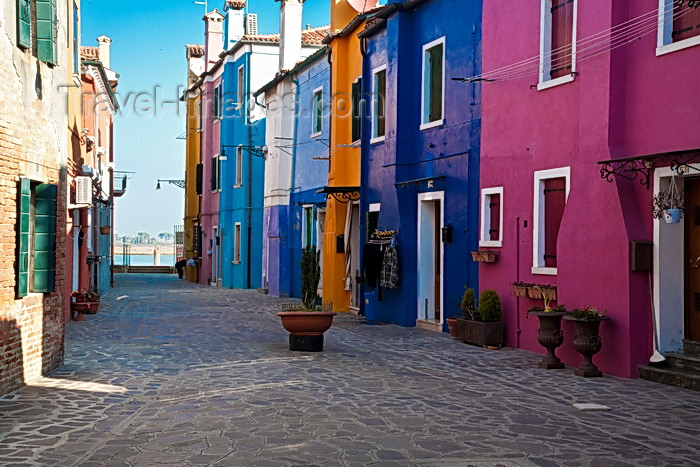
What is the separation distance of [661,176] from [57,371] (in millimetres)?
8116

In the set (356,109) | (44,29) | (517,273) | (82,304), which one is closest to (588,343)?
(517,273)

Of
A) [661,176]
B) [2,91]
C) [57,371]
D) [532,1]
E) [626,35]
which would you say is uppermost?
[532,1]

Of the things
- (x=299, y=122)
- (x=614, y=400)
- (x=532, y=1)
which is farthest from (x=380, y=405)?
(x=299, y=122)

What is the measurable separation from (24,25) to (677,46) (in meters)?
7.69

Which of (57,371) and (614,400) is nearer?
(614,400)

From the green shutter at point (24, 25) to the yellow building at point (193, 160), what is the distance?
3085 cm

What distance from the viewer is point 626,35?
11.3 meters

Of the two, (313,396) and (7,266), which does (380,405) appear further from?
(7,266)

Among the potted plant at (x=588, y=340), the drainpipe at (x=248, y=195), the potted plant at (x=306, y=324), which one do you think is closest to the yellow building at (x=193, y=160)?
the drainpipe at (x=248, y=195)

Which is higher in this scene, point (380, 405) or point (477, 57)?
point (477, 57)

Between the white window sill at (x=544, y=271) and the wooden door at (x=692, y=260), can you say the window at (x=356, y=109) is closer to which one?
the white window sill at (x=544, y=271)

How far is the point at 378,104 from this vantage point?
65.1 feet

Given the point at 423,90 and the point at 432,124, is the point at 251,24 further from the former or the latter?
the point at 432,124

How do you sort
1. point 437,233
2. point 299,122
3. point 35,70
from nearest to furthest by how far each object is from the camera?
point 35,70 < point 437,233 < point 299,122
